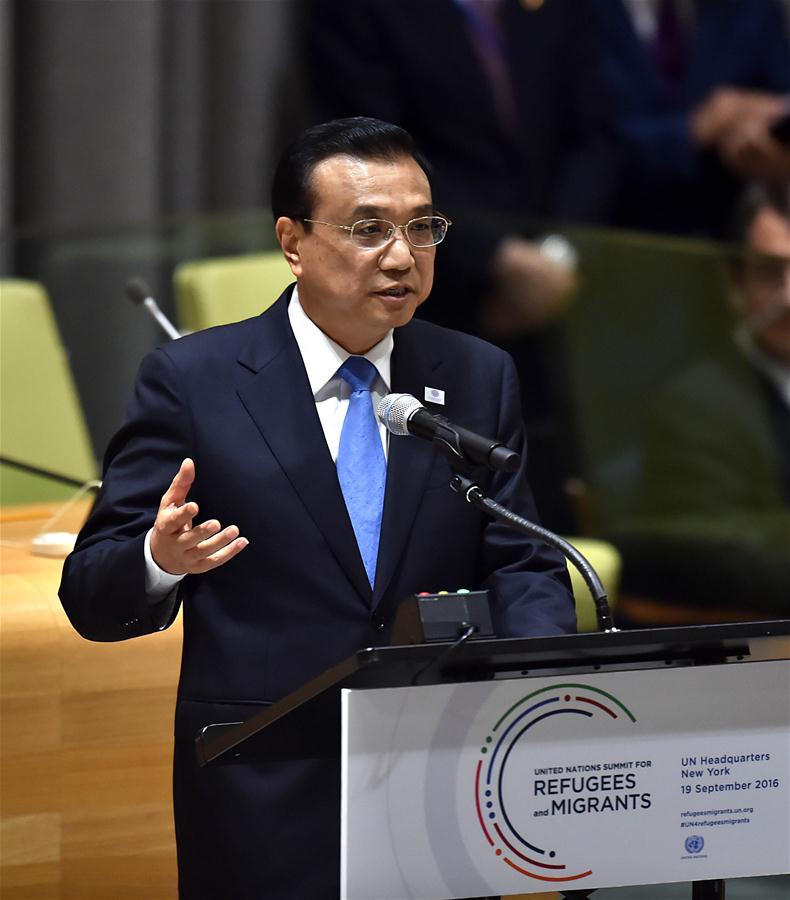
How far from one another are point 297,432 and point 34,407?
153 centimetres

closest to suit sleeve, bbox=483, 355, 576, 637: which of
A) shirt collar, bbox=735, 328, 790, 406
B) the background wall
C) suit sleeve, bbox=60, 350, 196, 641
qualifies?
suit sleeve, bbox=60, 350, 196, 641

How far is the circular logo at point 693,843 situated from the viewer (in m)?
1.82

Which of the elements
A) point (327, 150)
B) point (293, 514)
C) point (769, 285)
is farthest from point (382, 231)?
point (769, 285)

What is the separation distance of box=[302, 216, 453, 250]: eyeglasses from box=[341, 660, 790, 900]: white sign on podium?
53 cm

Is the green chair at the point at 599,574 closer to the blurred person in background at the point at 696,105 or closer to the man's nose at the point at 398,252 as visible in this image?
the man's nose at the point at 398,252

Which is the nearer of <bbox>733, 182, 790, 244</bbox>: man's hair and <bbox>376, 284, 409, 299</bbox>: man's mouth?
<bbox>376, 284, 409, 299</bbox>: man's mouth

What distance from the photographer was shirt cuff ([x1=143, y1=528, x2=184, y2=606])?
6.23ft

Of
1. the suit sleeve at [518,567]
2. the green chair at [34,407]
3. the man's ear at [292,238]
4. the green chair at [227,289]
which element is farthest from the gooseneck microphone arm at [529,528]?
the green chair at [34,407]

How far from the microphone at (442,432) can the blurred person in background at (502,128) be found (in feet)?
6.69

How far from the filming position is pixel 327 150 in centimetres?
198

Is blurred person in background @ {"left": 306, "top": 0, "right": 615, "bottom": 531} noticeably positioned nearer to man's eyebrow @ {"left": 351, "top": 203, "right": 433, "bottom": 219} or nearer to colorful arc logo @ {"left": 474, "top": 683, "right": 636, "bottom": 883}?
man's eyebrow @ {"left": 351, "top": 203, "right": 433, "bottom": 219}

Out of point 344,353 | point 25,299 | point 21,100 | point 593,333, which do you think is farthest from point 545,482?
point 344,353

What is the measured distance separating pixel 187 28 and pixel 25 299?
185 centimetres

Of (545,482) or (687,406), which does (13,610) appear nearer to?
(545,482)
